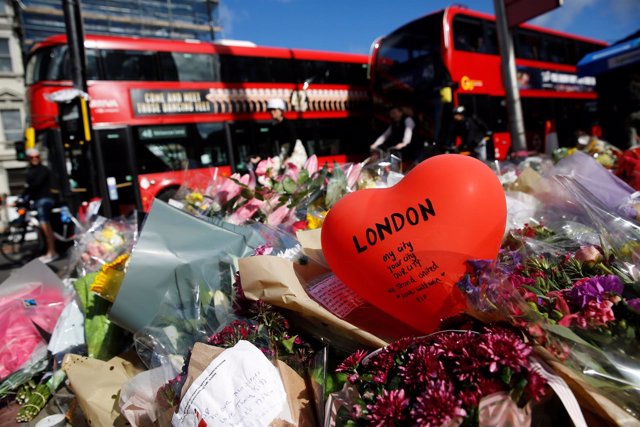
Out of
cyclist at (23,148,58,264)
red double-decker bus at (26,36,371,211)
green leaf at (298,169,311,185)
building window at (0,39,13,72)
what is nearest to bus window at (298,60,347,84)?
red double-decker bus at (26,36,371,211)

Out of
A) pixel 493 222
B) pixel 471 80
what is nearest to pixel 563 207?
pixel 493 222

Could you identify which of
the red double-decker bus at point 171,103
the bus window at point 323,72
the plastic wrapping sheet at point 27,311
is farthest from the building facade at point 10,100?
the plastic wrapping sheet at point 27,311

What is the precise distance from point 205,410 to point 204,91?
326 inches

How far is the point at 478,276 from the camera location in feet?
3.00

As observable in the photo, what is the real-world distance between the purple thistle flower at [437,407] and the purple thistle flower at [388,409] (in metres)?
0.02

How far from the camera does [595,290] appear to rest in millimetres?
860

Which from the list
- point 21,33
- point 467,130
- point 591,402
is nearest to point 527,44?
point 467,130

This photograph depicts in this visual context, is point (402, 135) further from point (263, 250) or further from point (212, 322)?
point (212, 322)

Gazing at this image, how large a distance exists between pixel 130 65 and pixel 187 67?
1.03m

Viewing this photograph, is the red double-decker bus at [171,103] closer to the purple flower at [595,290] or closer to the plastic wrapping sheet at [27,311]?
the plastic wrapping sheet at [27,311]

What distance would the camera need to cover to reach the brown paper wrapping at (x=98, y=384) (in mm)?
1292

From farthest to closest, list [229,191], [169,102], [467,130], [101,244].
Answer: [169,102], [467,130], [101,244], [229,191]

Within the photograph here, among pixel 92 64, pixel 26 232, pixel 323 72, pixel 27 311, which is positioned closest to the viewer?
pixel 27 311

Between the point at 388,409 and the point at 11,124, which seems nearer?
the point at 388,409
